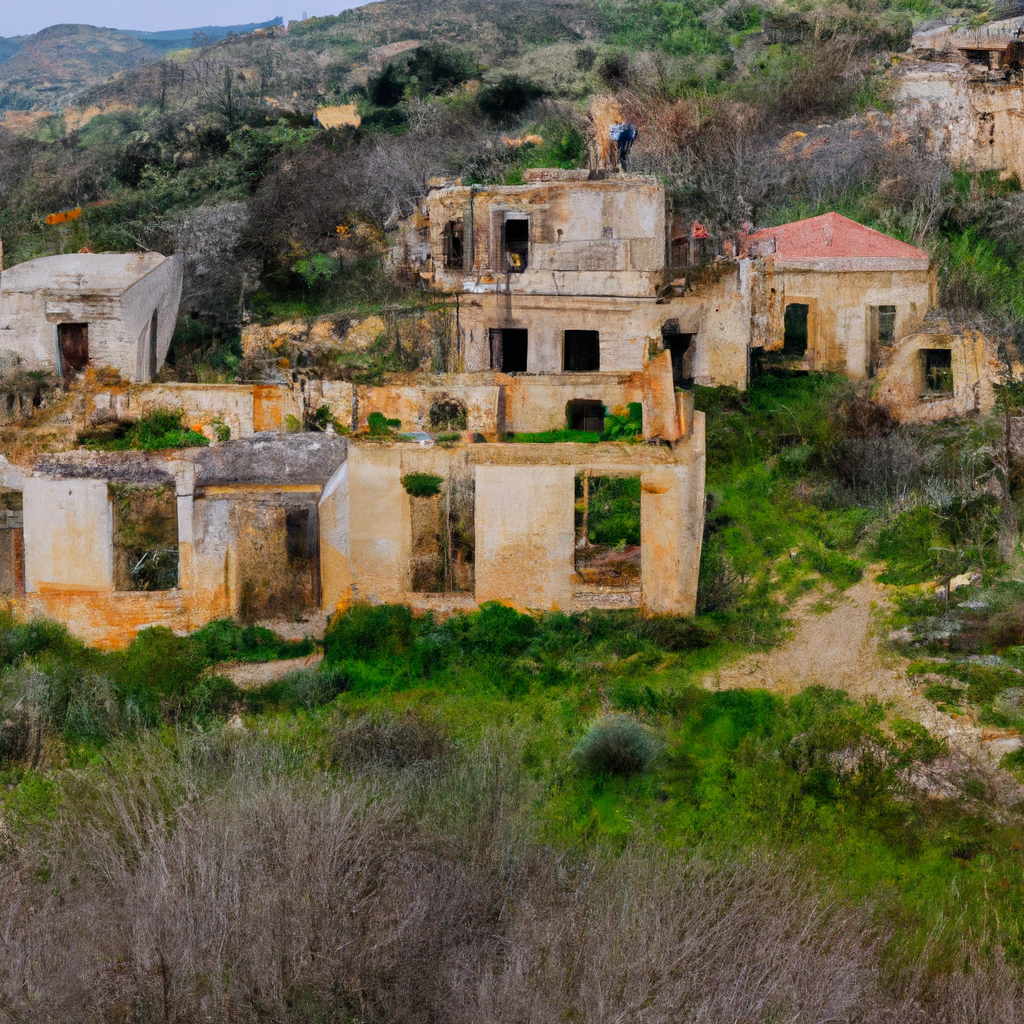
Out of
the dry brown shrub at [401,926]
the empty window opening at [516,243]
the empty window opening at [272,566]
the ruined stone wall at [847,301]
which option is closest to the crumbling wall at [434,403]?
the empty window opening at [272,566]

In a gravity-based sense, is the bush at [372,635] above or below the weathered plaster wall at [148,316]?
below

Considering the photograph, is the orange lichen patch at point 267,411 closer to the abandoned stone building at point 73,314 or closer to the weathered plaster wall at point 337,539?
the weathered plaster wall at point 337,539

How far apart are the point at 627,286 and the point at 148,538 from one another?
8681 millimetres

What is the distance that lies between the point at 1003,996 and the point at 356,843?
5936 millimetres

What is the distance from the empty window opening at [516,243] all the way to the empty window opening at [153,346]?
5.66 m

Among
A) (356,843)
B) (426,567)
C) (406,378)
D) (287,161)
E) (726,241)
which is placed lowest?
(356,843)

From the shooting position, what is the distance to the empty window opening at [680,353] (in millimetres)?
23047

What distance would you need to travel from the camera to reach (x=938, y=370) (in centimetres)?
2241

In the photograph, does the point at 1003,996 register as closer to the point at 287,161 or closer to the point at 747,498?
the point at 747,498

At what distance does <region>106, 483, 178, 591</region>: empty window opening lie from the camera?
1991 cm

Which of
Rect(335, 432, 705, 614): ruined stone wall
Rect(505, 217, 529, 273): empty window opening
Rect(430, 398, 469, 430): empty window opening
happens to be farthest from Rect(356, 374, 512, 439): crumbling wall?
Rect(505, 217, 529, 273): empty window opening

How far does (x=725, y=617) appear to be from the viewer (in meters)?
18.5

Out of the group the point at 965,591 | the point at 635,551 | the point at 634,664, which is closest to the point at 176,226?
the point at 635,551

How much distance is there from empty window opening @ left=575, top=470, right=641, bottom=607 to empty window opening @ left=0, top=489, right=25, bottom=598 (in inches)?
319
